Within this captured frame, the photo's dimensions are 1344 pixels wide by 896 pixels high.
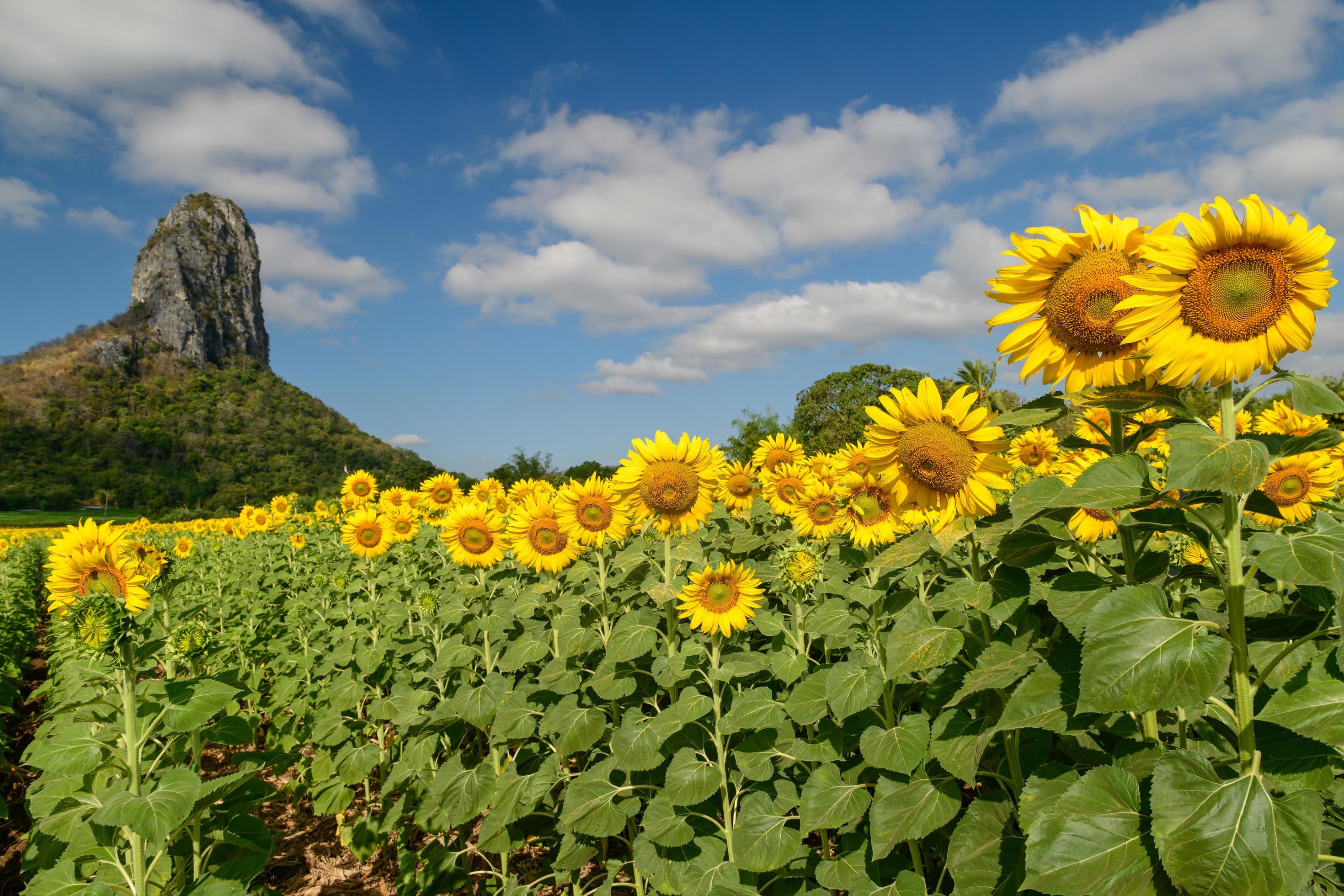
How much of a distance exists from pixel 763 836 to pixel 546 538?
2563 mm

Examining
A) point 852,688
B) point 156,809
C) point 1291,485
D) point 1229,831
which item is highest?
point 1291,485

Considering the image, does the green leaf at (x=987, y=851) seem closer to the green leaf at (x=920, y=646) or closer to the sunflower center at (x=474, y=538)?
the green leaf at (x=920, y=646)

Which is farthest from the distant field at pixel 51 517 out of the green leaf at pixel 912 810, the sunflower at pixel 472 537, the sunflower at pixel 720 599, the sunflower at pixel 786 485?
the green leaf at pixel 912 810

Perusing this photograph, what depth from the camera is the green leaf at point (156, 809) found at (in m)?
2.38

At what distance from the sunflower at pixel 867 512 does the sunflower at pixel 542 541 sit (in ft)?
6.61

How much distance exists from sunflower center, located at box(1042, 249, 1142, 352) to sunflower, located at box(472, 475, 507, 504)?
21.6ft

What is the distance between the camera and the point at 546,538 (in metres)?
4.84

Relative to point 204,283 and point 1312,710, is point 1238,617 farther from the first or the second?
point 204,283

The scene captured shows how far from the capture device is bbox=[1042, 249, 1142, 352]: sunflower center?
5.43 ft

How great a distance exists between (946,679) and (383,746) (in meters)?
5.10

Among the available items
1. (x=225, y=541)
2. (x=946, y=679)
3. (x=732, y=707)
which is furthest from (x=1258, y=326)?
(x=225, y=541)

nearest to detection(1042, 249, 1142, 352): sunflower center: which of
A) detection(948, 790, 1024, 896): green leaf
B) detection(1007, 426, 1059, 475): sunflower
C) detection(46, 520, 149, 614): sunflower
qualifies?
detection(948, 790, 1024, 896): green leaf

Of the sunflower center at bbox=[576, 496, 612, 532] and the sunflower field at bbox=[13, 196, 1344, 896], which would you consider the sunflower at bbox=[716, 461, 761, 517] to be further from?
the sunflower center at bbox=[576, 496, 612, 532]

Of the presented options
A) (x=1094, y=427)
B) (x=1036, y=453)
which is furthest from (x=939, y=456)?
(x=1036, y=453)
